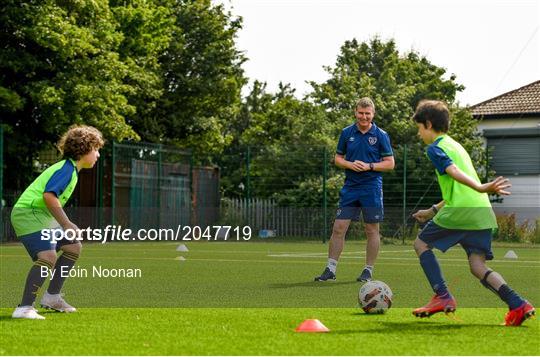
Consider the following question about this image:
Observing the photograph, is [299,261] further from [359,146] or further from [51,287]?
[51,287]

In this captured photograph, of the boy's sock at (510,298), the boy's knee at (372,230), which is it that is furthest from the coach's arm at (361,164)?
the boy's sock at (510,298)

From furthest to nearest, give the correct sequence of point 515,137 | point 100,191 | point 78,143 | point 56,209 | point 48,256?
point 515,137 → point 100,191 → point 78,143 → point 48,256 → point 56,209

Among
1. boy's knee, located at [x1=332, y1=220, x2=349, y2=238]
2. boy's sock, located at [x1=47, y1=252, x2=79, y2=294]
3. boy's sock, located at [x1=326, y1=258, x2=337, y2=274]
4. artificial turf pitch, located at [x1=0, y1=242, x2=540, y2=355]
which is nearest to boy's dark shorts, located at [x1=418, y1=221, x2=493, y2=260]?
artificial turf pitch, located at [x1=0, y1=242, x2=540, y2=355]

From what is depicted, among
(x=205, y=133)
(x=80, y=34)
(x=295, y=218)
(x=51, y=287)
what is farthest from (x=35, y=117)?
(x=51, y=287)

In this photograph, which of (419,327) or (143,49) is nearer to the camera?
(419,327)

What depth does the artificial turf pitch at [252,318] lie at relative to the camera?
6426 mm

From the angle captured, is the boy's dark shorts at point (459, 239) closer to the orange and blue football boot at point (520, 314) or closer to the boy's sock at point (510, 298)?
the boy's sock at point (510, 298)

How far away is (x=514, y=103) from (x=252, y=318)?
3514 cm

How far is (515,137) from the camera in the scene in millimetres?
39688

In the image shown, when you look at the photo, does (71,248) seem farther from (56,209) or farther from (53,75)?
(53,75)

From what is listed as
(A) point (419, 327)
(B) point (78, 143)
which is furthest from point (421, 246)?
(B) point (78, 143)

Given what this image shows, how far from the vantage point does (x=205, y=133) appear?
150 feet

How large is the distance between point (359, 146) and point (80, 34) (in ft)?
63.3

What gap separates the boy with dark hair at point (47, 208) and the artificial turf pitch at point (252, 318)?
1.19 feet
